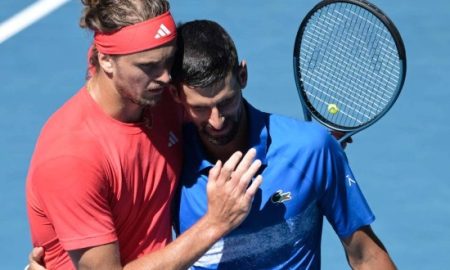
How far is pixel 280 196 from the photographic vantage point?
7.05 meters

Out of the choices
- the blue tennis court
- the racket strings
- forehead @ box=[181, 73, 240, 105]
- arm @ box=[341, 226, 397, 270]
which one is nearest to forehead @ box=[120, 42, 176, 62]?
forehead @ box=[181, 73, 240, 105]

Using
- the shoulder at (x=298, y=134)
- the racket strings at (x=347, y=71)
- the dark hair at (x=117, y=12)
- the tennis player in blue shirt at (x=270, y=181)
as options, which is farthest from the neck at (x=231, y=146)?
the racket strings at (x=347, y=71)

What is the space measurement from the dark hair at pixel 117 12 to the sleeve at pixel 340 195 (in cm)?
96

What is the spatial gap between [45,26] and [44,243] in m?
6.28

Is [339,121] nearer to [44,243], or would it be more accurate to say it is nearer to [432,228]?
[432,228]

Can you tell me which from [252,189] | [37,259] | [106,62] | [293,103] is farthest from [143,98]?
[293,103]

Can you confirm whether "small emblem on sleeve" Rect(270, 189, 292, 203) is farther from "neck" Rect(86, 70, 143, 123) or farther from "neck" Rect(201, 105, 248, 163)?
"neck" Rect(86, 70, 143, 123)

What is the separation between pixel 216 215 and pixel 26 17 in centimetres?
696

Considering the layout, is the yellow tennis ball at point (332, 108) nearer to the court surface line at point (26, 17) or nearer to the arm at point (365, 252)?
the arm at point (365, 252)

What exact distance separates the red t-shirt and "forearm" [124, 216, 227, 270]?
0.83ft

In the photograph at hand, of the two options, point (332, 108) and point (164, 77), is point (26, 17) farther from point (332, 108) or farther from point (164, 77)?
point (164, 77)

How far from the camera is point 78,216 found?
677cm

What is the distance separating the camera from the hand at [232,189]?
21.9 ft

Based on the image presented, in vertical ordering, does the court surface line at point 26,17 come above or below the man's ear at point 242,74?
below
